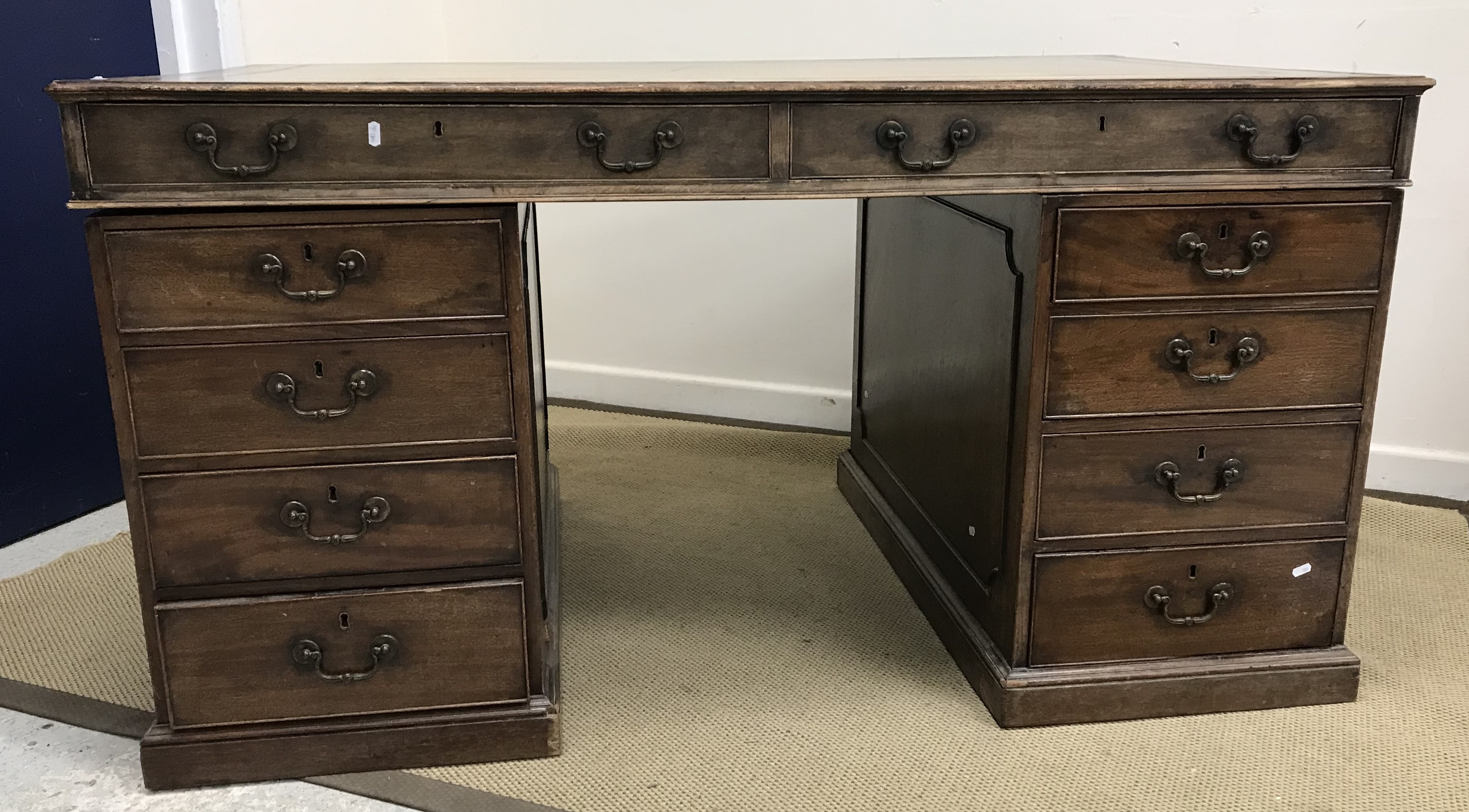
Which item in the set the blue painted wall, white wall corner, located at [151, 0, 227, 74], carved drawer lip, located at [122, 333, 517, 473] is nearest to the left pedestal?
carved drawer lip, located at [122, 333, 517, 473]

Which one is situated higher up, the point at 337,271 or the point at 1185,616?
the point at 337,271

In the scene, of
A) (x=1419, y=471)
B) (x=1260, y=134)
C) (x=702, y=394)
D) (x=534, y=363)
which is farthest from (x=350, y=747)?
(x=1419, y=471)

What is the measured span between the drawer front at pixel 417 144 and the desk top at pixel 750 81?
0.9 inches

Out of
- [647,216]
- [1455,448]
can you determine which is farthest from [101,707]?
[1455,448]

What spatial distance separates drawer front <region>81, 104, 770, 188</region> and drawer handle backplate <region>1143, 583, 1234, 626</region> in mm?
750

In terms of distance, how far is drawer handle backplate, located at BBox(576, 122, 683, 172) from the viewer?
52.8 inches

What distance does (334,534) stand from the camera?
1.45 m

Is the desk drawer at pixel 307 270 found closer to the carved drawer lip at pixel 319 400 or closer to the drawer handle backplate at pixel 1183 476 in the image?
the carved drawer lip at pixel 319 400

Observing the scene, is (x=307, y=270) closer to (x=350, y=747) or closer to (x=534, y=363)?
(x=534, y=363)

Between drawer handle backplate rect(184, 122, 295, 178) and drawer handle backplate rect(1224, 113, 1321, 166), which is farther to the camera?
drawer handle backplate rect(1224, 113, 1321, 166)

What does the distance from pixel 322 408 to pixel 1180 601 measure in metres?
1.10

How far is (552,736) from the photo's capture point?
1540mm

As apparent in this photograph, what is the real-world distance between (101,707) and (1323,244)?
1.69 meters

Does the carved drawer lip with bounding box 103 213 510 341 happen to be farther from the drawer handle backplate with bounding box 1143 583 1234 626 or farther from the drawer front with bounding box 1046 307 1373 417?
the drawer handle backplate with bounding box 1143 583 1234 626
